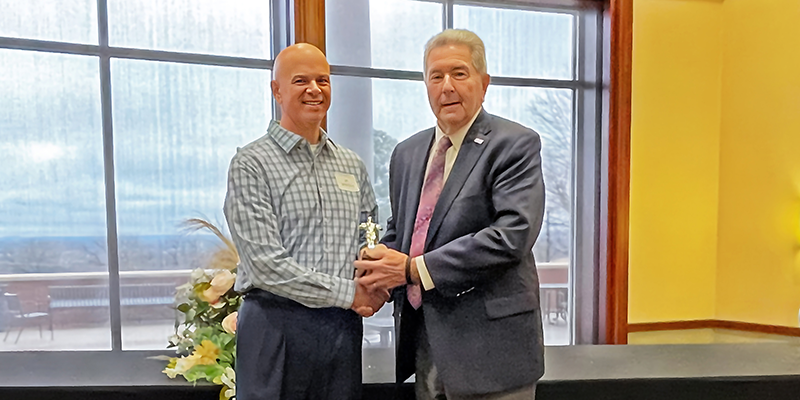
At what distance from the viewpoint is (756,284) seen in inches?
182

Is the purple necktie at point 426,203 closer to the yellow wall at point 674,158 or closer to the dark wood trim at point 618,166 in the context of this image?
the dark wood trim at point 618,166

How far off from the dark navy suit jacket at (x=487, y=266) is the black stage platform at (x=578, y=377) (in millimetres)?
525

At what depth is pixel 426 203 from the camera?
1577 mm

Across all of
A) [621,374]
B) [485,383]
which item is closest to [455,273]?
[485,383]

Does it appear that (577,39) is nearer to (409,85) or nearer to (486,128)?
(409,85)

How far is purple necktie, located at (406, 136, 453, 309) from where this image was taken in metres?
1.56

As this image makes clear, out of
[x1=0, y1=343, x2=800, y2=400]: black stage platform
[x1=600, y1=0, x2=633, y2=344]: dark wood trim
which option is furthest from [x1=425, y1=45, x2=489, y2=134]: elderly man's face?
[x1=600, y1=0, x2=633, y2=344]: dark wood trim

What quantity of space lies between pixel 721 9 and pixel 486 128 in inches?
167

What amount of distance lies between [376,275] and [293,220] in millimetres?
271

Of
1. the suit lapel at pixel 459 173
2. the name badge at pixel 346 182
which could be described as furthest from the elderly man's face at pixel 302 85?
the suit lapel at pixel 459 173

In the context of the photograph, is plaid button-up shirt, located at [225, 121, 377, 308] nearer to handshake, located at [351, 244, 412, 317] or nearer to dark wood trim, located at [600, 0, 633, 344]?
handshake, located at [351, 244, 412, 317]

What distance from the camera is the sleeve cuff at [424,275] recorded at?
4.79 ft

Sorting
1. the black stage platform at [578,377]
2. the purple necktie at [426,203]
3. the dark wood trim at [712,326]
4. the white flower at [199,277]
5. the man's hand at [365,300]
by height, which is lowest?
the dark wood trim at [712,326]

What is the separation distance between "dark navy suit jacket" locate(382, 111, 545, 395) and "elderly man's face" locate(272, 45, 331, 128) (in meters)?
0.43
